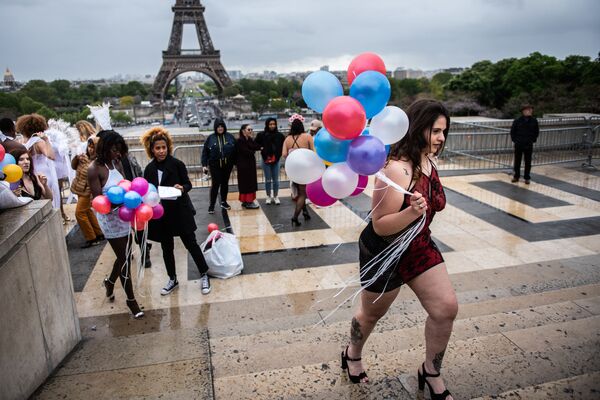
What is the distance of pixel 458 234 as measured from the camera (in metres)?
6.35

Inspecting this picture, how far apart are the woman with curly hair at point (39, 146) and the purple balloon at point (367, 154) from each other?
5158 millimetres

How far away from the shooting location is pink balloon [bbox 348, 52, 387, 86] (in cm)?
293

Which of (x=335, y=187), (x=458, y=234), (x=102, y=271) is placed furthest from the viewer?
(x=458, y=234)

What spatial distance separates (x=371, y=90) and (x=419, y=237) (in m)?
0.91

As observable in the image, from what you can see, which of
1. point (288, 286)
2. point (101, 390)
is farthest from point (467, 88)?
point (101, 390)

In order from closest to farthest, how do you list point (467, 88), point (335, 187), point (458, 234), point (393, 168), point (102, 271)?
point (393, 168)
point (335, 187)
point (102, 271)
point (458, 234)
point (467, 88)

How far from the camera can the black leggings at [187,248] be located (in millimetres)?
4621

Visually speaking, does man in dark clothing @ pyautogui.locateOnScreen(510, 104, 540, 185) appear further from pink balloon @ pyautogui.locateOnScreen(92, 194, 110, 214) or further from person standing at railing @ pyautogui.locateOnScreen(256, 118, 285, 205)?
pink balloon @ pyautogui.locateOnScreen(92, 194, 110, 214)

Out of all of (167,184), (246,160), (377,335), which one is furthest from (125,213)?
(246,160)

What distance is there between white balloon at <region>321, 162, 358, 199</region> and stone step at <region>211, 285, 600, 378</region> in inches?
48.5

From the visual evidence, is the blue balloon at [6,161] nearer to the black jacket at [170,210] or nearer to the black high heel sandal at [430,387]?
the black jacket at [170,210]

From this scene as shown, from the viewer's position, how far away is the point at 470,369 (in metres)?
2.89

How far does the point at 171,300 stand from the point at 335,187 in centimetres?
262

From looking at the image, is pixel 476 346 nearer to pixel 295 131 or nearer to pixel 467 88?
pixel 295 131
